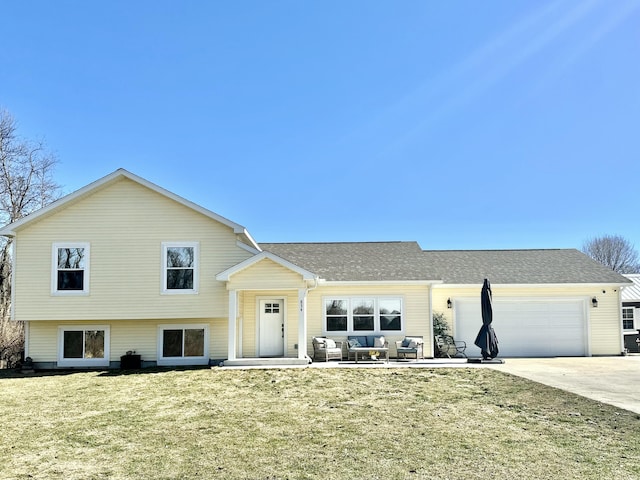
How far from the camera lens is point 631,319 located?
72.0ft

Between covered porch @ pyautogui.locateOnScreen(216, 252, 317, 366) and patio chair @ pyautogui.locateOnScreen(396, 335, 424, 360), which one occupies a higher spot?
covered porch @ pyautogui.locateOnScreen(216, 252, 317, 366)

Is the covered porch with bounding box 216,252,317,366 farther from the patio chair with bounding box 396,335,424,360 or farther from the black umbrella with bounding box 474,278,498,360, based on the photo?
the black umbrella with bounding box 474,278,498,360

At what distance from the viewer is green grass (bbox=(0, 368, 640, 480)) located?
5945 millimetres

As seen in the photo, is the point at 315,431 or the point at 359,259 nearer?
the point at 315,431

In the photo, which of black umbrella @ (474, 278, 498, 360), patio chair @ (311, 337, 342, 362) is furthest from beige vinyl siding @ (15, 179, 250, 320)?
black umbrella @ (474, 278, 498, 360)

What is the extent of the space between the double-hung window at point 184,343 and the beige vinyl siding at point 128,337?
0.52 feet

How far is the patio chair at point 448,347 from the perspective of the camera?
18.4 meters

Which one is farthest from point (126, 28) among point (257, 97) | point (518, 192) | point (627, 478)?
point (518, 192)

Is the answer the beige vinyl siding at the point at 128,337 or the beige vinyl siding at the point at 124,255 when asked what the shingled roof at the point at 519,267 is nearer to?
the beige vinyl siding at the point at 128,337

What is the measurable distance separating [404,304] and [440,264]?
5.12 metres

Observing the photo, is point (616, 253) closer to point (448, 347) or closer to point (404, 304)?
point (448, 347)

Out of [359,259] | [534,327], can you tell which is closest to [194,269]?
[359,259]

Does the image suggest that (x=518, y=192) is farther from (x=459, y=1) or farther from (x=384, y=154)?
(x=459, y=1)

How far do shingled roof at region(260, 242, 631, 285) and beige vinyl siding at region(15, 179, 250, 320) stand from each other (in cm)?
455
